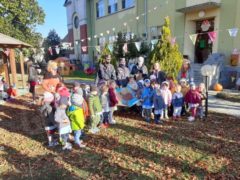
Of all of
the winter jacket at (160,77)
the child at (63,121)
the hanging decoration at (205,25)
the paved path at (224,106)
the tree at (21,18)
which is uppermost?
the tree at (21,18)

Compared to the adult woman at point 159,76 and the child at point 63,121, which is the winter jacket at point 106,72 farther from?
the child at point 63,121

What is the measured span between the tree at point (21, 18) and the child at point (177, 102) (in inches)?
862

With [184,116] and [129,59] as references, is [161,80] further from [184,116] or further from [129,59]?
[129,59]

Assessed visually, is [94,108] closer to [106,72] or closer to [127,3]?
[106,72]

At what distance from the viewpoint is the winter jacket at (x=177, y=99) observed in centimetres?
688

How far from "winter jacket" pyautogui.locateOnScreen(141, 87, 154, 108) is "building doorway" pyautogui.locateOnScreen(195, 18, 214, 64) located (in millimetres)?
8562

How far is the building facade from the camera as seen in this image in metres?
12.8

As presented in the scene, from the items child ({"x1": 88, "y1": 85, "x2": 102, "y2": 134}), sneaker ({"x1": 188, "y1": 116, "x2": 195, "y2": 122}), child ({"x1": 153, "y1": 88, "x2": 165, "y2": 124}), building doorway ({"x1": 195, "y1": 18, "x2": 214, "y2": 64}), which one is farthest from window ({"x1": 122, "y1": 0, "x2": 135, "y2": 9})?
child ({"x1": 88, "y1": 85, "x2": 102, "y2": 134})

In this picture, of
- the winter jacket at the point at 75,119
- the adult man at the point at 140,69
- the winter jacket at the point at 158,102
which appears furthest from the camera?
the adult man at the point at 140,69

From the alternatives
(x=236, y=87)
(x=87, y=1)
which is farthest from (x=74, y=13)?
(x=236, y=87)

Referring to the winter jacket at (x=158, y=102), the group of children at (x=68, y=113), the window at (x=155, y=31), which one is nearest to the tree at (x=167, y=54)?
the winter jacket at (x=158, y=102)

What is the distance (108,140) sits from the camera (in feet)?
18.5

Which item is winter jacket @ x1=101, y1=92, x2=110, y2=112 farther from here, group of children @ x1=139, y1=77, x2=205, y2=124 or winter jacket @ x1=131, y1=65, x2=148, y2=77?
winter jacket @ x1=131, y1=65, x2=148, y2=77

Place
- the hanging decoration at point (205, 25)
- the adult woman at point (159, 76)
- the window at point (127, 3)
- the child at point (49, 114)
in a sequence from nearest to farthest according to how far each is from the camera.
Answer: the child at point (49, 114), the adult woman at point (159, 76), the hanging decoration at point (205, 25), the window at point (127, 3)
